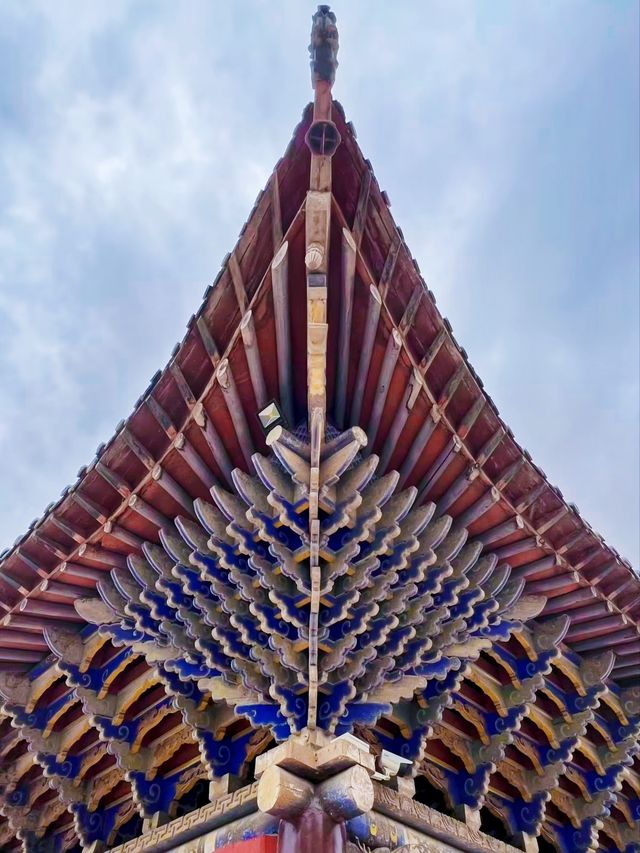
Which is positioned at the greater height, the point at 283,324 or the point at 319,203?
the point at 319,203

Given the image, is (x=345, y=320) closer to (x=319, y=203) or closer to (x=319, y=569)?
(x=319, y=203)

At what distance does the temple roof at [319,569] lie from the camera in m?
4.02

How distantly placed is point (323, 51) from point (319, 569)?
2744 mm

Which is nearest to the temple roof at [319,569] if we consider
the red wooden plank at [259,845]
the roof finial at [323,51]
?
the roof finial at [323,51]

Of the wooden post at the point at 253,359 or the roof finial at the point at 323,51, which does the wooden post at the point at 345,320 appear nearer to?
the wooden post at the point at 253,359

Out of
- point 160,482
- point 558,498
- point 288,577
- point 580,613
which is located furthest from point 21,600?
point 580,613

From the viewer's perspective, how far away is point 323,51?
3516 millimetres

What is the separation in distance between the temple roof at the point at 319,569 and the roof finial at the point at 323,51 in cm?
1

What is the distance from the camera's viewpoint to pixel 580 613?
5.88 metres

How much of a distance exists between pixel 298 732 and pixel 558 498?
2.37 m

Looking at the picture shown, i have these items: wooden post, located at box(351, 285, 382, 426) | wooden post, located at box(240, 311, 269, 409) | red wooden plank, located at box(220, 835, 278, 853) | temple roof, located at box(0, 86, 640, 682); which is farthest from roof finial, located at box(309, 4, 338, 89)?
red wooden plank, located at box(220, 835, 278, 853)

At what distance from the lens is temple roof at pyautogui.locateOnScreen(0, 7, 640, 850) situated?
4.02 metres

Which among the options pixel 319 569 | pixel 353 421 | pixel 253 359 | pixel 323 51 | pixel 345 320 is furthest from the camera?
pixel 353 421

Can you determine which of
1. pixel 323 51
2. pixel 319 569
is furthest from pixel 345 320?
pixel 319 569
